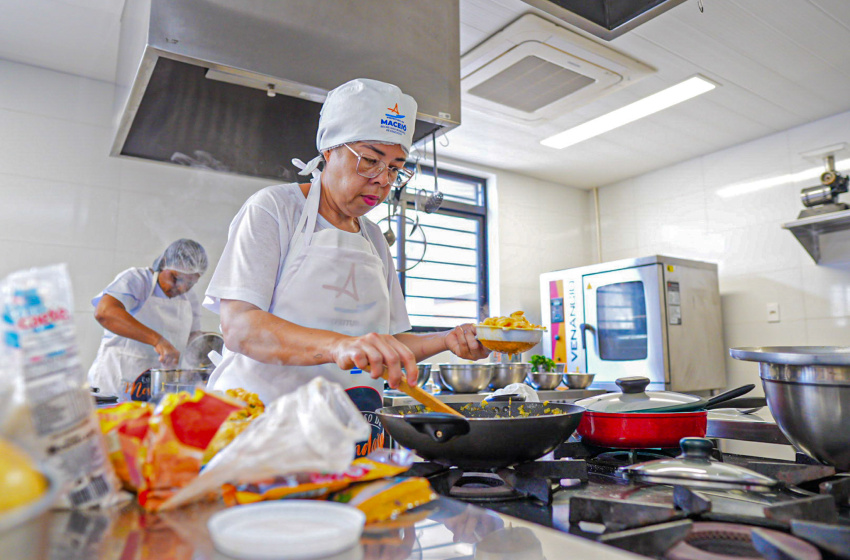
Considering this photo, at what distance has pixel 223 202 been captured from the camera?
255 cm

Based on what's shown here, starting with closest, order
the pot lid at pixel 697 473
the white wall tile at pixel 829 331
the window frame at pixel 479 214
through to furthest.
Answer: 1. the pot lid at pixel 697 473
2. the white wall tile at pixel 829 331
3. the window frame at pixel 479 214

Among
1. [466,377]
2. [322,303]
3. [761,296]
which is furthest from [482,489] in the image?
[761,296]

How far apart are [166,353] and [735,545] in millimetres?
2058

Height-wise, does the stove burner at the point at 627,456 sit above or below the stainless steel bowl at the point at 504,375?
below

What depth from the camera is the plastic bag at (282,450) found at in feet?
1.58

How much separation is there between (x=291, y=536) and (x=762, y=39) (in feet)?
10.8

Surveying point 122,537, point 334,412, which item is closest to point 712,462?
point 334,412

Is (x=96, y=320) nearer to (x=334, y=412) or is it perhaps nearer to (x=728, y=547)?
(x=334, y=412)

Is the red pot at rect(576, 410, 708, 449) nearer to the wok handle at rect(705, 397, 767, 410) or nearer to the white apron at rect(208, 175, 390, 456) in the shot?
the wok handle at rect(705, 397, 767, 410)

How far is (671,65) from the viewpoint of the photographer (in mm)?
2998

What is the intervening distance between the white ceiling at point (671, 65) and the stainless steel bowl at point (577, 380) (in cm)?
160

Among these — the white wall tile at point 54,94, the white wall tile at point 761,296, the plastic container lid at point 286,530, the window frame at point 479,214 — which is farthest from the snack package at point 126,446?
the white wall tile at point 761,296

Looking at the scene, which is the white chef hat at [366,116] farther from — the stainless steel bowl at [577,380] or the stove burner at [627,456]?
the stainless steel bowl at [577,380]

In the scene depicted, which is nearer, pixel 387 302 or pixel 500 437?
pixel 500 437
